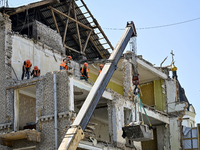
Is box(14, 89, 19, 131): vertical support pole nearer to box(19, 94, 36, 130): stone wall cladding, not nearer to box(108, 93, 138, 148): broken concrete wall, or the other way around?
box(19, 94, 36, 130): stone wall cladding

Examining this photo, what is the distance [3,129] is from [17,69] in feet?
11.3

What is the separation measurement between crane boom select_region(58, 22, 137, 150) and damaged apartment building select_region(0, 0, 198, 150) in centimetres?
81

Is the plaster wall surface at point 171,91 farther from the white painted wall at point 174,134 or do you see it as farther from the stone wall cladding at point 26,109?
the stone wall cladding at point 26,109

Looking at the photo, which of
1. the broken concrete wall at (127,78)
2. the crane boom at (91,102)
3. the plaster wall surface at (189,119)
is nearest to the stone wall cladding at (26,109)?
the broken concrete wall at (127,78)

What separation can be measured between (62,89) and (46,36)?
6873mm

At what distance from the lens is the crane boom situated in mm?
12246

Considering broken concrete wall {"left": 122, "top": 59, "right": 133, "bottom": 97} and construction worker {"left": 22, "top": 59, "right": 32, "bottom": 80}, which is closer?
construction worker {"left": 22, "top": 59, "right": 32, "bottom": 80}

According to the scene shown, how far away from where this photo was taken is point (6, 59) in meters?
21.9

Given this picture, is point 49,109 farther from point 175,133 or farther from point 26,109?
point 175,133

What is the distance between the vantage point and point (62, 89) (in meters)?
20.0

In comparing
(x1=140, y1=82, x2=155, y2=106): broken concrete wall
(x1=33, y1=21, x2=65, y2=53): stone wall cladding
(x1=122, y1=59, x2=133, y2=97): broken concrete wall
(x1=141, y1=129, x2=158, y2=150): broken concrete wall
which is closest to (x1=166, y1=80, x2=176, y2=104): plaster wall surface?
(x1=140, y1=82, x2=155, y2=106): broken concrete wall

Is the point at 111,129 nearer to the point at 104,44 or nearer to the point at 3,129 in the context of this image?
the point at 3,129


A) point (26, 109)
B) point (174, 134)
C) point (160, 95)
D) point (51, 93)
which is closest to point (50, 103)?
point (51, 93)

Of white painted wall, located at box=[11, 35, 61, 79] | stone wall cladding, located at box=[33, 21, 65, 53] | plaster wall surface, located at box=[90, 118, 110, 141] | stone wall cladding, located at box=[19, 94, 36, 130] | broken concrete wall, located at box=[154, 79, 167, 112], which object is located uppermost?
stone wall cladding, located at box=[33, 21, 65, 53]
